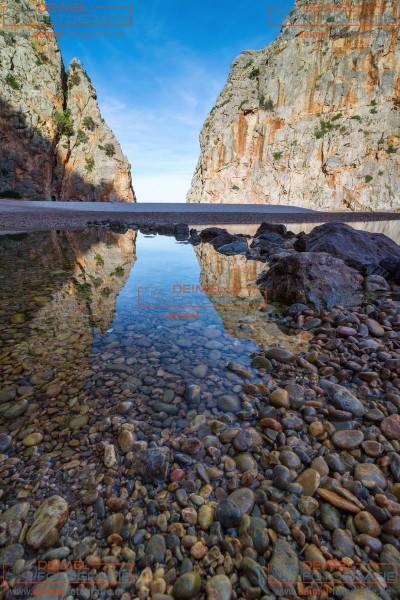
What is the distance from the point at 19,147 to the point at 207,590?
56.0m

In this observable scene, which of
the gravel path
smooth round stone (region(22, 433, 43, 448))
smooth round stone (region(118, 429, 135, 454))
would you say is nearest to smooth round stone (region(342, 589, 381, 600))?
smooth round stone (region(118, 429, 135, 454))

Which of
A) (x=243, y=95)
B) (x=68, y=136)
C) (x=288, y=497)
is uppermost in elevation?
(x=243, y=95)

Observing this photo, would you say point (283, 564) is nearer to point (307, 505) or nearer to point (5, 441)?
point (307, 505)

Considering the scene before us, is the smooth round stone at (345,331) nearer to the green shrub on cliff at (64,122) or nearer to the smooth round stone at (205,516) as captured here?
the smooth round stone at (205,516)

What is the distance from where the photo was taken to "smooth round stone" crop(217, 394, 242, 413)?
212 cm

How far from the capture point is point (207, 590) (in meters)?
1.11

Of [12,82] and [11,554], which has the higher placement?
[12,82]

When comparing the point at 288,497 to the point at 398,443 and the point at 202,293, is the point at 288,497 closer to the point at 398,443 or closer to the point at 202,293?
the point at 398,443

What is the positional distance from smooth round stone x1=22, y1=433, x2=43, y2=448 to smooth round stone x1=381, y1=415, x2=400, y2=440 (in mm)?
2163

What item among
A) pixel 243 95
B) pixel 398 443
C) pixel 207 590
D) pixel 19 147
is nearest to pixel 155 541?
pixel 207 590

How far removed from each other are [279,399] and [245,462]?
0.62 meters

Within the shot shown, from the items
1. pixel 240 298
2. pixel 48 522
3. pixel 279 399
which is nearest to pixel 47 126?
pixel 240 298

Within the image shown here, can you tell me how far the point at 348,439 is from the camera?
1.83m

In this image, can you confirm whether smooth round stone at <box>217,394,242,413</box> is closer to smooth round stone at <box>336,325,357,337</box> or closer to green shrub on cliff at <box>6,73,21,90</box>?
smooth round stone at <box>336,325,357,337</box>
